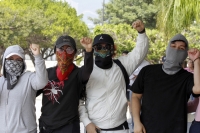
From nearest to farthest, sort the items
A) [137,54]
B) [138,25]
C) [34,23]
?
[138,25], [137,54], [34,23]

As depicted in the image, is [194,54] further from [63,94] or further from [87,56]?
[63,94]

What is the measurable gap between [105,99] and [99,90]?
114 millimetres

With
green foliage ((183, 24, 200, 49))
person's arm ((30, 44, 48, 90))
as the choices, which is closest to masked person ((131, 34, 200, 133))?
Answer: person's arm ((30, 44, 48, 90))

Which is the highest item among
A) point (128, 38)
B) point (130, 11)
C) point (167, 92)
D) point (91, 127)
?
point (130, 11)

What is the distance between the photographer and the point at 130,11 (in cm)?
3600

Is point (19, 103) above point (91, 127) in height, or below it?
above

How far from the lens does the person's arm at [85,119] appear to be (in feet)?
12.1

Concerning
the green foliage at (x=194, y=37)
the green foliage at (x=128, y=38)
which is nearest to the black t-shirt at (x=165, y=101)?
the green foliage at (x=194, y=37)

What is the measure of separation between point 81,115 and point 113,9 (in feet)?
117

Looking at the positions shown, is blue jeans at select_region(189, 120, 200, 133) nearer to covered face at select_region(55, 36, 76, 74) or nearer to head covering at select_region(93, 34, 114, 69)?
head covering at select_region(93, 34, 114, 69)

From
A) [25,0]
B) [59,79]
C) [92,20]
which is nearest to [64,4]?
[25,0]

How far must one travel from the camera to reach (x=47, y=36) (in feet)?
88.6

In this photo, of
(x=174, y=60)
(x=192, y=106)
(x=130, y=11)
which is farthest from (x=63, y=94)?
(x=130, y=11)

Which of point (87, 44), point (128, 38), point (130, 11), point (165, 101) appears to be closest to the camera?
point (165, 101)
